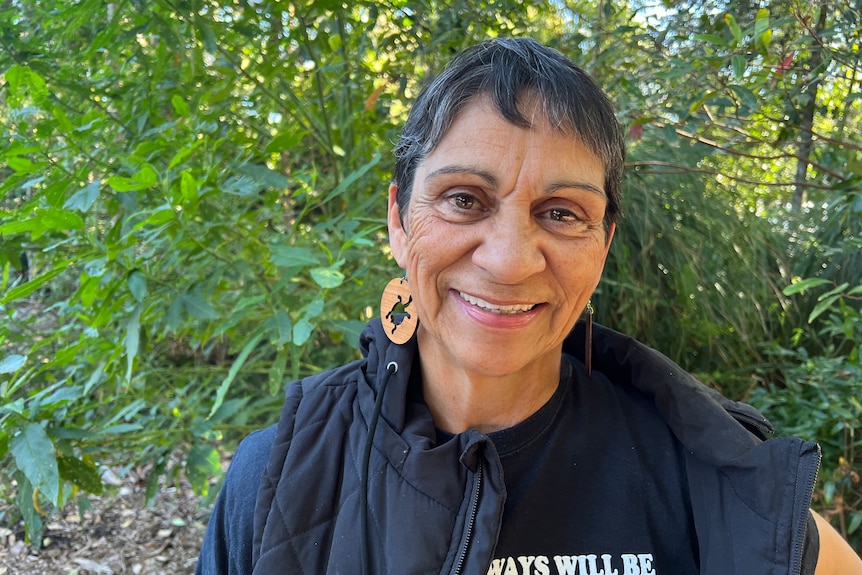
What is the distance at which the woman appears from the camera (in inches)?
39.7

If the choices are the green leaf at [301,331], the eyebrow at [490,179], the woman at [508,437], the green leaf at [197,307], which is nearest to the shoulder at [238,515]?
the woman at [508,437]

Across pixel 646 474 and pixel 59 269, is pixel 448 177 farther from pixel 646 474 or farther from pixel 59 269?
pixel 59 269

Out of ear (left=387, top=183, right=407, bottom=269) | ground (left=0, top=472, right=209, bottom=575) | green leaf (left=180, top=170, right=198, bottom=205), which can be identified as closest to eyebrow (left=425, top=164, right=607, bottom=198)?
ear (left=387, top=183, right=407, bottom=269)

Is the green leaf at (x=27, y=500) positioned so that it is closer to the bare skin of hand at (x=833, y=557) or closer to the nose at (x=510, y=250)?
the nose at (x=510, y=250)

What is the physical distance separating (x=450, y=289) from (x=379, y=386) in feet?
0.82

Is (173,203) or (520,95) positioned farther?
(173,203)

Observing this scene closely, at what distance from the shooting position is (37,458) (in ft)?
4.68

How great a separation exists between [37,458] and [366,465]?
3.02 ft

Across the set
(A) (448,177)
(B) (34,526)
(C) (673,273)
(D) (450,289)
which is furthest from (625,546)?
(C) (673,273)

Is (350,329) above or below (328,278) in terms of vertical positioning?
below

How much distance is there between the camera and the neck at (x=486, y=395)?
3.85 feet

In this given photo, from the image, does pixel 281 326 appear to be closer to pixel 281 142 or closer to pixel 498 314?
pixel 281 142

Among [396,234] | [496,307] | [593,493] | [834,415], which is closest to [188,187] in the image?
[396,234]

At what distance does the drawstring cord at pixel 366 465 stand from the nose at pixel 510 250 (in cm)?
31
